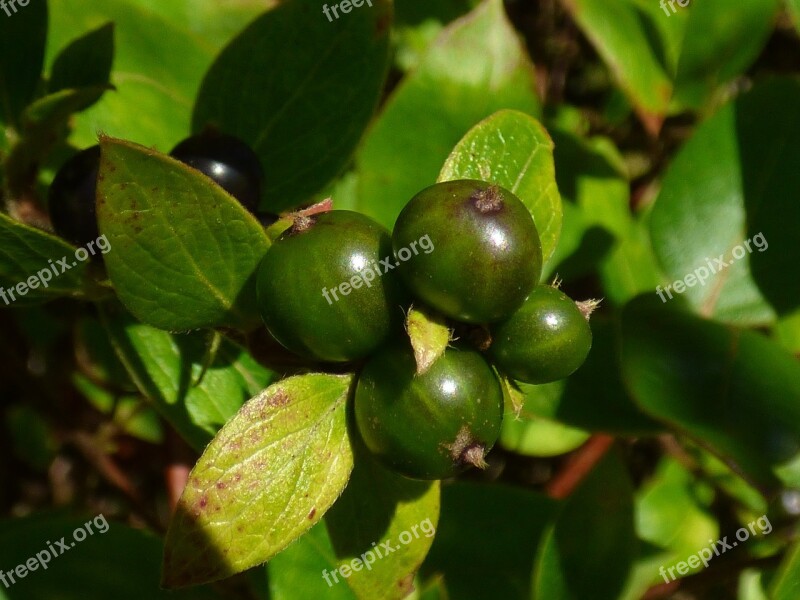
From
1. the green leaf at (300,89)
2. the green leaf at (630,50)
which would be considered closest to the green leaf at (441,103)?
the green leaf at (300,89)

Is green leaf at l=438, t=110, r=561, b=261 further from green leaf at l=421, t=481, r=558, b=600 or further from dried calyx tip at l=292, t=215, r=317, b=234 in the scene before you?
green leaf at l=421, t=481, r=558, b=600

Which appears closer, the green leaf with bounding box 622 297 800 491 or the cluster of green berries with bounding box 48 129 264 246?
the cluster of green berries with bounding box 48 129 264 246

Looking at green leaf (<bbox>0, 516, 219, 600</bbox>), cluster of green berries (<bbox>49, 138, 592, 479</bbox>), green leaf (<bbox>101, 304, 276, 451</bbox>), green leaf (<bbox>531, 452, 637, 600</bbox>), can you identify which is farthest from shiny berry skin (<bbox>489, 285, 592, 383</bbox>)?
green leaf (<bbox>0, 516, 219, 600</bbox>)

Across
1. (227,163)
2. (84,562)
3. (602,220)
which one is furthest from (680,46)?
(84,562)

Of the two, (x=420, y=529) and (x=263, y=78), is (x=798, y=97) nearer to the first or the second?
(x=263, y=78)

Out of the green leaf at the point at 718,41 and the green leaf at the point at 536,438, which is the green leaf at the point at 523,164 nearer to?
the green leaf at the point at 536,438

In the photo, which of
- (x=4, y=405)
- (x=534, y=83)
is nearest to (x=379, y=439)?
(x=534, y=83)

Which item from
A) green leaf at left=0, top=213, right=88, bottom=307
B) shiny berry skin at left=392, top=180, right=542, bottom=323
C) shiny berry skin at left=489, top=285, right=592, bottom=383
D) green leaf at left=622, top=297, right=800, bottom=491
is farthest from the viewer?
green leaf at left=622, top=297, right=800, bottom=491
